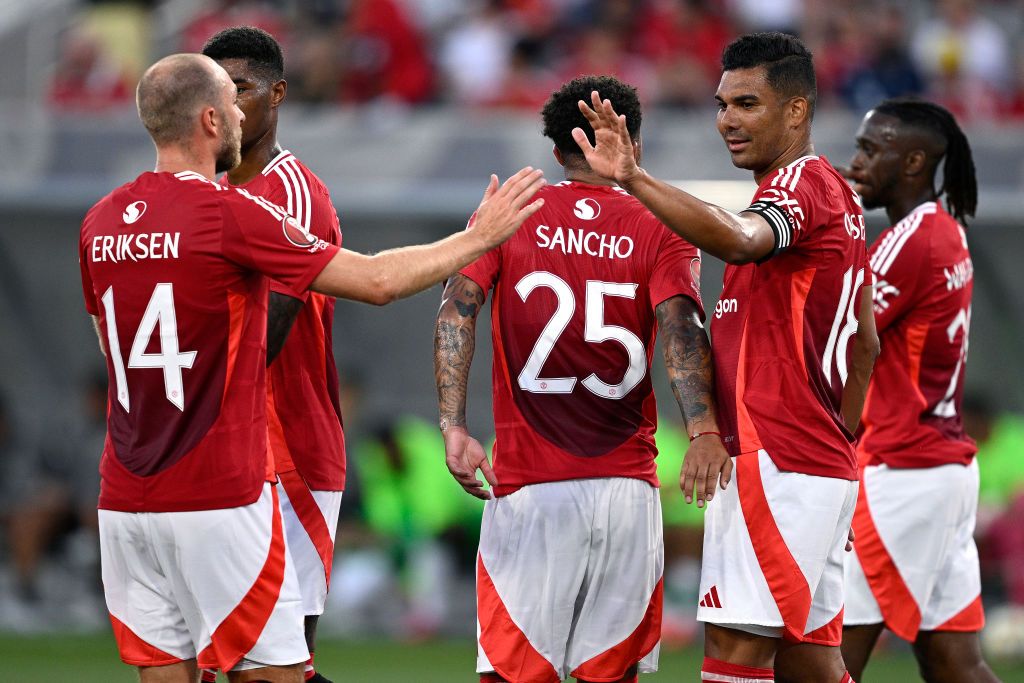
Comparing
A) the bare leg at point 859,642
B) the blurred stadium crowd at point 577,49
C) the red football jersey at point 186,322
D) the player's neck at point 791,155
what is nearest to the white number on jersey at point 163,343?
the red football jersey at point 186,322

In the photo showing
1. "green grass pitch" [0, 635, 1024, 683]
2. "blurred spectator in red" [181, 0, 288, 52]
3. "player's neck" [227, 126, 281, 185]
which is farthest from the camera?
"blurred spectator in red" [181, 0, 288, 52]

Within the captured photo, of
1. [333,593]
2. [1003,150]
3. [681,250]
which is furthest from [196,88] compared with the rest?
[1003,150]

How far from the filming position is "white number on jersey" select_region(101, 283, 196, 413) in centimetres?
493

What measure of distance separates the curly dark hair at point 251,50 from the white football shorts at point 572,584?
81.8 inches

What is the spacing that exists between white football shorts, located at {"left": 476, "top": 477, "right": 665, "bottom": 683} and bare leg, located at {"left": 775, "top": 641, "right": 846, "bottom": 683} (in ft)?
1.59

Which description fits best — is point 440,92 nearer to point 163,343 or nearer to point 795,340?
point 795,340

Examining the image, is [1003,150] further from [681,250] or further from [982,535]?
[681,250]

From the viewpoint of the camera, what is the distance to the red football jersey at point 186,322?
16.2ft

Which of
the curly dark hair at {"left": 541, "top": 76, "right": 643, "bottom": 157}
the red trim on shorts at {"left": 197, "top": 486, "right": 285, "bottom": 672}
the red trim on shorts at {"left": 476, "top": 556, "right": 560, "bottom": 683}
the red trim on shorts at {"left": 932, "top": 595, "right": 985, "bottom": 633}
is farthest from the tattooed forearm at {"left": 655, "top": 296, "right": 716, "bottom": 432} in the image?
the red trim on shorts at {"left": 932, "top": 595, "right": 985, "bottom": 633}

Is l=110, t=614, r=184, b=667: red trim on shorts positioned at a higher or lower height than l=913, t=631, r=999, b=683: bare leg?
higher

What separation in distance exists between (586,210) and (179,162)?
1.51 m

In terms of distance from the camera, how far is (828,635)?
17.8 feet

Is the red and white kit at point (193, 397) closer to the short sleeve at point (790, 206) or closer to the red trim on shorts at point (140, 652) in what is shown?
the red trim on shorts at point (140, 652)

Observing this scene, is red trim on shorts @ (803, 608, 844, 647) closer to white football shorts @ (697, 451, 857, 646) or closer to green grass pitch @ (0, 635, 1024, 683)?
white football shorts @ (697, 451, 857, 646)
